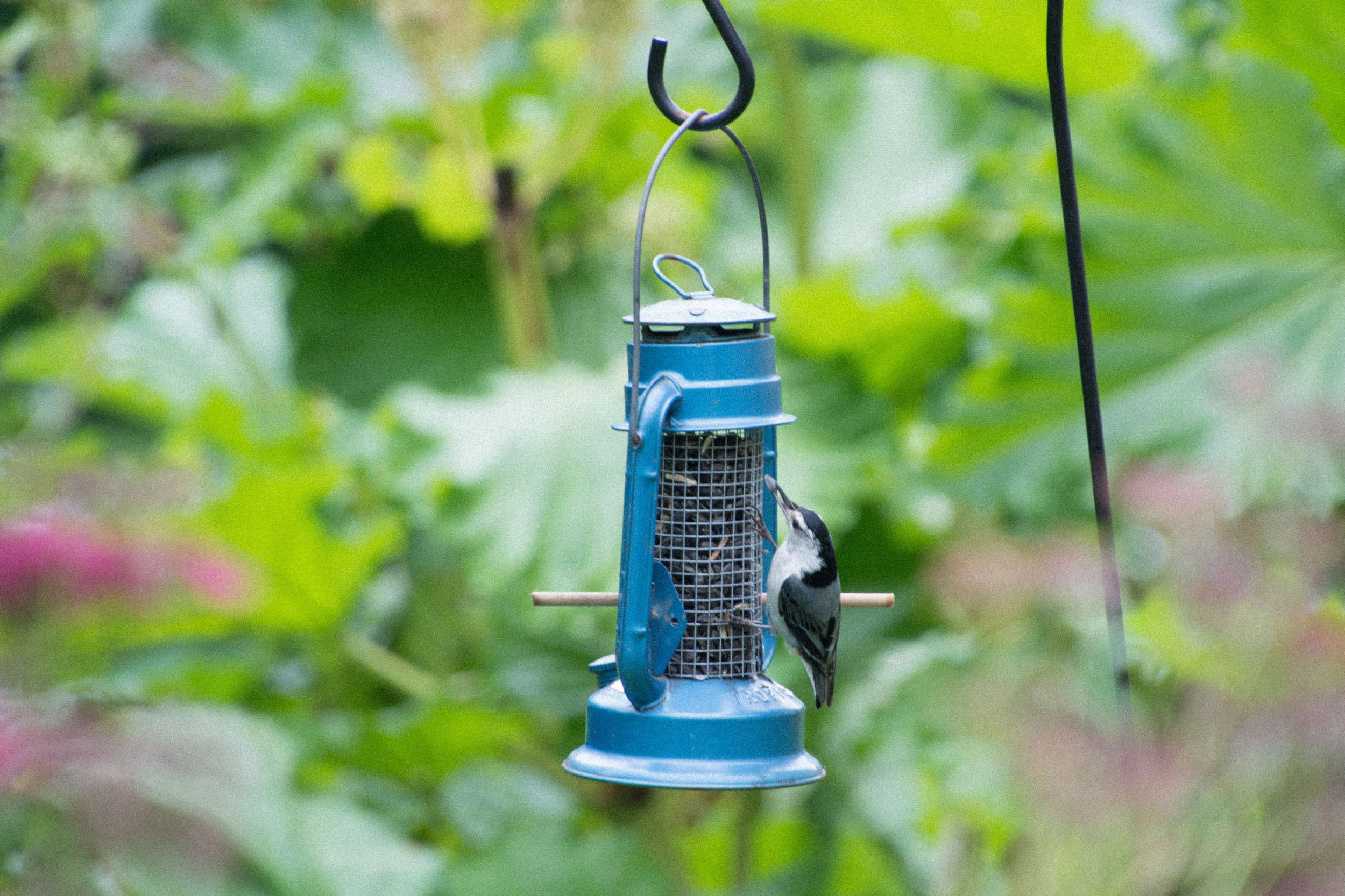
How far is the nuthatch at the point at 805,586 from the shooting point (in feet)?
3.39

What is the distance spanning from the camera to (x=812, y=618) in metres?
1.05

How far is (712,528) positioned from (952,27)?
3.33ft

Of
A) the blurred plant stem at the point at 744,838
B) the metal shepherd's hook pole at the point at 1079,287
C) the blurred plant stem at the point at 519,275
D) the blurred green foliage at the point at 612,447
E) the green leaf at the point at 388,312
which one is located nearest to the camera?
the metal shepherd's hook pole at the point at 1079,287

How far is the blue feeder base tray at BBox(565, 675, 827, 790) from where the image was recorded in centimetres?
96

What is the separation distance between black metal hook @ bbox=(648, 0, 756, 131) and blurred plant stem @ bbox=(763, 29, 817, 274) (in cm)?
127

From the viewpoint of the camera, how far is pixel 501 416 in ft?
5.90

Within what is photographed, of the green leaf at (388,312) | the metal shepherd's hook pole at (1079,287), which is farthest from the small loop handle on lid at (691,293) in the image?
the green leaf at (388,312)

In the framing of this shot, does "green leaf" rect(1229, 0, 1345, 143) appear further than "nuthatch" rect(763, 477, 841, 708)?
Yes

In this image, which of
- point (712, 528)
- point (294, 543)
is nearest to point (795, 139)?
point (294, 543)

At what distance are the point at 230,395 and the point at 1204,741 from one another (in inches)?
66.5

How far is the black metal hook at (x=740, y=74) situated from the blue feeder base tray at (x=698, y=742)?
16.5 inches

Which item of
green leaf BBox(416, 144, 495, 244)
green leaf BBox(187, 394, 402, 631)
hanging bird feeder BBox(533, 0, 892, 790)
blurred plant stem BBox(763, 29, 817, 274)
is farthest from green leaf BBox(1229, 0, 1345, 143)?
green leaf BBox(187, 394, 402, 631)

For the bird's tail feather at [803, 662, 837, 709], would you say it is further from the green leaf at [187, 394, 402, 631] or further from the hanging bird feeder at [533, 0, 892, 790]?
the green leaf at [187, 394, 402, 631]

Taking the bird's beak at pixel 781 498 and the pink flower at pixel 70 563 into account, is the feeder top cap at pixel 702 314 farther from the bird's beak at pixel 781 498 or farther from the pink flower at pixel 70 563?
the pink flower at pixel 70 563
